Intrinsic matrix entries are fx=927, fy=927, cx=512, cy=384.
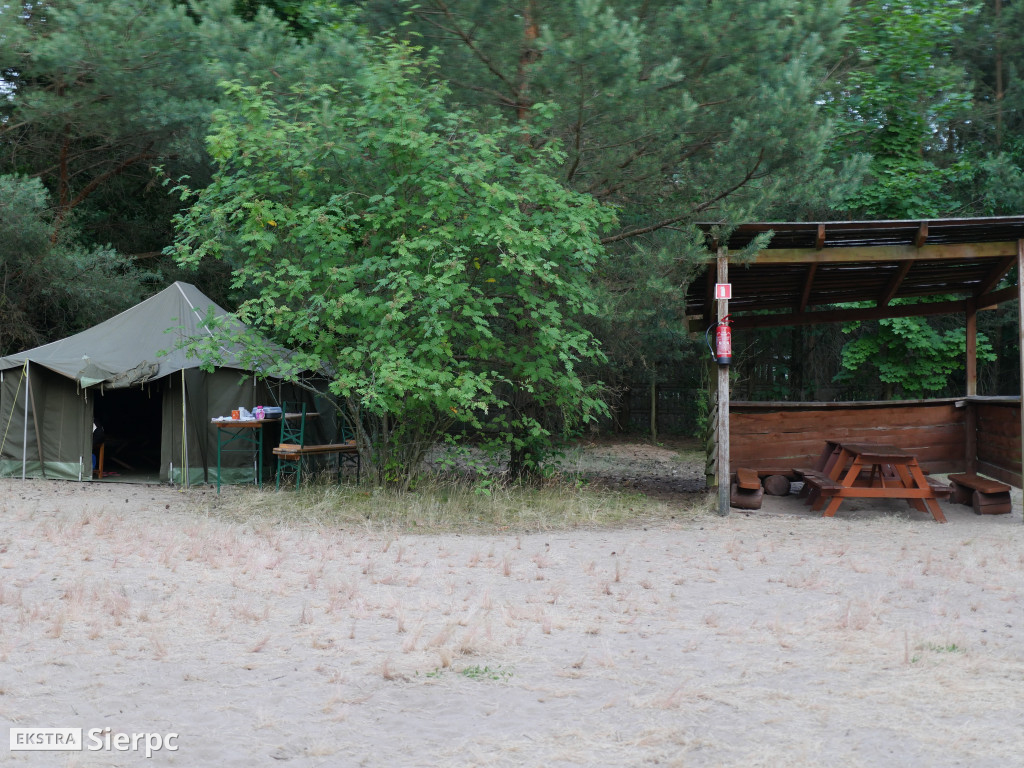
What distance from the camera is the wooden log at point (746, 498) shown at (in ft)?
32.4

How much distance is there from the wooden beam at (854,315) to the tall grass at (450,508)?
2.42 m

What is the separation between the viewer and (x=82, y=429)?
13039 mm

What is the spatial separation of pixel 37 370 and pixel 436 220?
723 centimetres

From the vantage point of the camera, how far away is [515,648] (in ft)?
15.3

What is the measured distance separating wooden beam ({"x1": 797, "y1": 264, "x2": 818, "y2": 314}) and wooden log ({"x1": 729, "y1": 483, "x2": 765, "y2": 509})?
7.78 ft

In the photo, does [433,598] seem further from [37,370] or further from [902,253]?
[37,370]

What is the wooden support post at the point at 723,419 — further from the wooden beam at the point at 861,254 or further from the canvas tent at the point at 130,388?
the canvas tent at the point at 130,388

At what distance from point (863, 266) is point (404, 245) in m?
5.02

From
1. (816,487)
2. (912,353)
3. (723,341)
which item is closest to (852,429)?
(816,487)

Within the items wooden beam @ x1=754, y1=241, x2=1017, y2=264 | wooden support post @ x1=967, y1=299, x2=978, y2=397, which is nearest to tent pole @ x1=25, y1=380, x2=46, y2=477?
wooden beam @ x1=754, y1=241, x2=1017, y2=264

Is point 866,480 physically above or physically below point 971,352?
below

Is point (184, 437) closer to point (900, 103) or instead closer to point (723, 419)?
point (723, 419)

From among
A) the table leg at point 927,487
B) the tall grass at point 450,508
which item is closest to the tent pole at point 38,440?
the tall grass at point 450,508

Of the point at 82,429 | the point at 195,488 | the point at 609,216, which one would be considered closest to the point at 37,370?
the point at 82,429
